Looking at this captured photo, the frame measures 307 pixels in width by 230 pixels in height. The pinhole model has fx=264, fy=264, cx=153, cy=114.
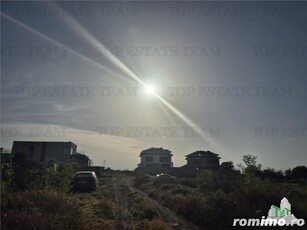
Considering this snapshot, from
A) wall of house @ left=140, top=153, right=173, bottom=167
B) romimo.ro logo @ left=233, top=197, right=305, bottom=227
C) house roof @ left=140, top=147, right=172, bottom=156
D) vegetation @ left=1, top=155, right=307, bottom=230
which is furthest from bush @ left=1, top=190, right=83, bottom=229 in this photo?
house roof @ left=140, top=147, right=172, bottom=156

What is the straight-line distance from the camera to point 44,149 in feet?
164

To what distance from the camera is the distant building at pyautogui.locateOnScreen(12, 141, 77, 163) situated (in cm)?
4916

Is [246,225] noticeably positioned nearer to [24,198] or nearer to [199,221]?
[199,221]

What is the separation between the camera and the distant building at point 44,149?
161 feet

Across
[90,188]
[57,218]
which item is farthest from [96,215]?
[90,188]

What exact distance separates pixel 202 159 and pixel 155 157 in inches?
499

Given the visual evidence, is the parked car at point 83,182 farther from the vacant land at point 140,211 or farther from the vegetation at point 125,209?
the vacant land at point 140,211

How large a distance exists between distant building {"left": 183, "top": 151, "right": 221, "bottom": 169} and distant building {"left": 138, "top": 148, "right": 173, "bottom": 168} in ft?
25.6

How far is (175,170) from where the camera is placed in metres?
45.8

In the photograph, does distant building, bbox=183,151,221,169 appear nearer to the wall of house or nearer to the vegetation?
the wall of house

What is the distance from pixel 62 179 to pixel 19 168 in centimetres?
932

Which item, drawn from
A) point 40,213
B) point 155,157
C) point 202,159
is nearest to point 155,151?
point 155,157

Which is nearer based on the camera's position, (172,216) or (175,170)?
(172,216)

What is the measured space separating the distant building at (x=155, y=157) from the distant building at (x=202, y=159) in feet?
25.6
